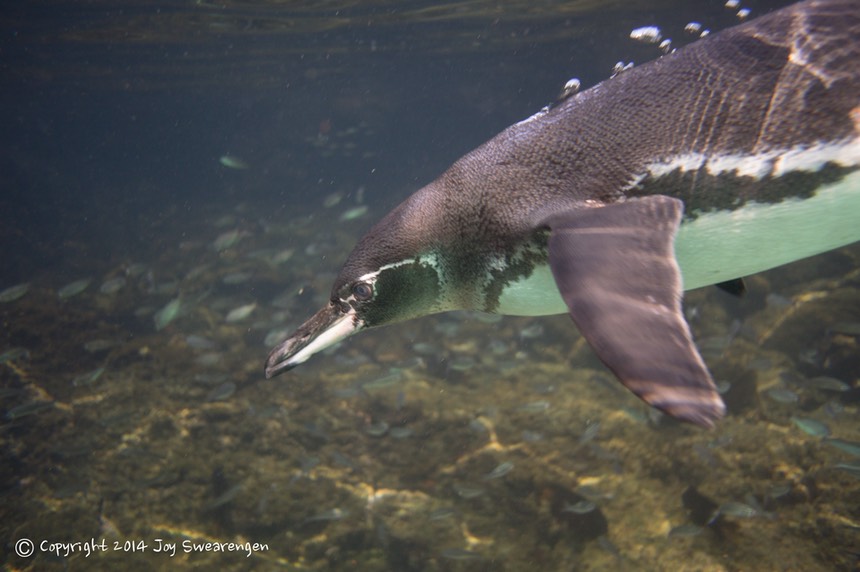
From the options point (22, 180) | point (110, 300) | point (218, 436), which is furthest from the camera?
point (22, 180)

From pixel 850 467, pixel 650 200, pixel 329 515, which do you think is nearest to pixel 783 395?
A: pixel 850 467

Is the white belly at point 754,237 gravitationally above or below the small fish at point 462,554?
above

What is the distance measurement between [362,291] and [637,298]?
1670 millimetres

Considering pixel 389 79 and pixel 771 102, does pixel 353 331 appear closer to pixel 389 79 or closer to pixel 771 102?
pixel 771 102

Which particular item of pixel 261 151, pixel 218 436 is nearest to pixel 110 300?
pixel 218 436

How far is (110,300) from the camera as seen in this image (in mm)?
13805

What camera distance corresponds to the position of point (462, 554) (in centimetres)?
498

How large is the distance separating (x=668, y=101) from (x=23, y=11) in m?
25.8

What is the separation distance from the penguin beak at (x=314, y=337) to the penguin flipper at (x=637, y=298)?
4.73 feet

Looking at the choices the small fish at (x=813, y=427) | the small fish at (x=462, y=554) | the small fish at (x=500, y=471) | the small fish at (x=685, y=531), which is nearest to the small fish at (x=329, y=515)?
the small fish at (x=462, y=554)

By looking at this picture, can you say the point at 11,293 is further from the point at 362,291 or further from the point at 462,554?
the point at 362,291

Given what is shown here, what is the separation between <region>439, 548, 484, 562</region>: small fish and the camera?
16.4 feet

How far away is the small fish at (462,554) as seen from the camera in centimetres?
499

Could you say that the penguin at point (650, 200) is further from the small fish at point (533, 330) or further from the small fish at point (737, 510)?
the small fish at point (533, 330)
